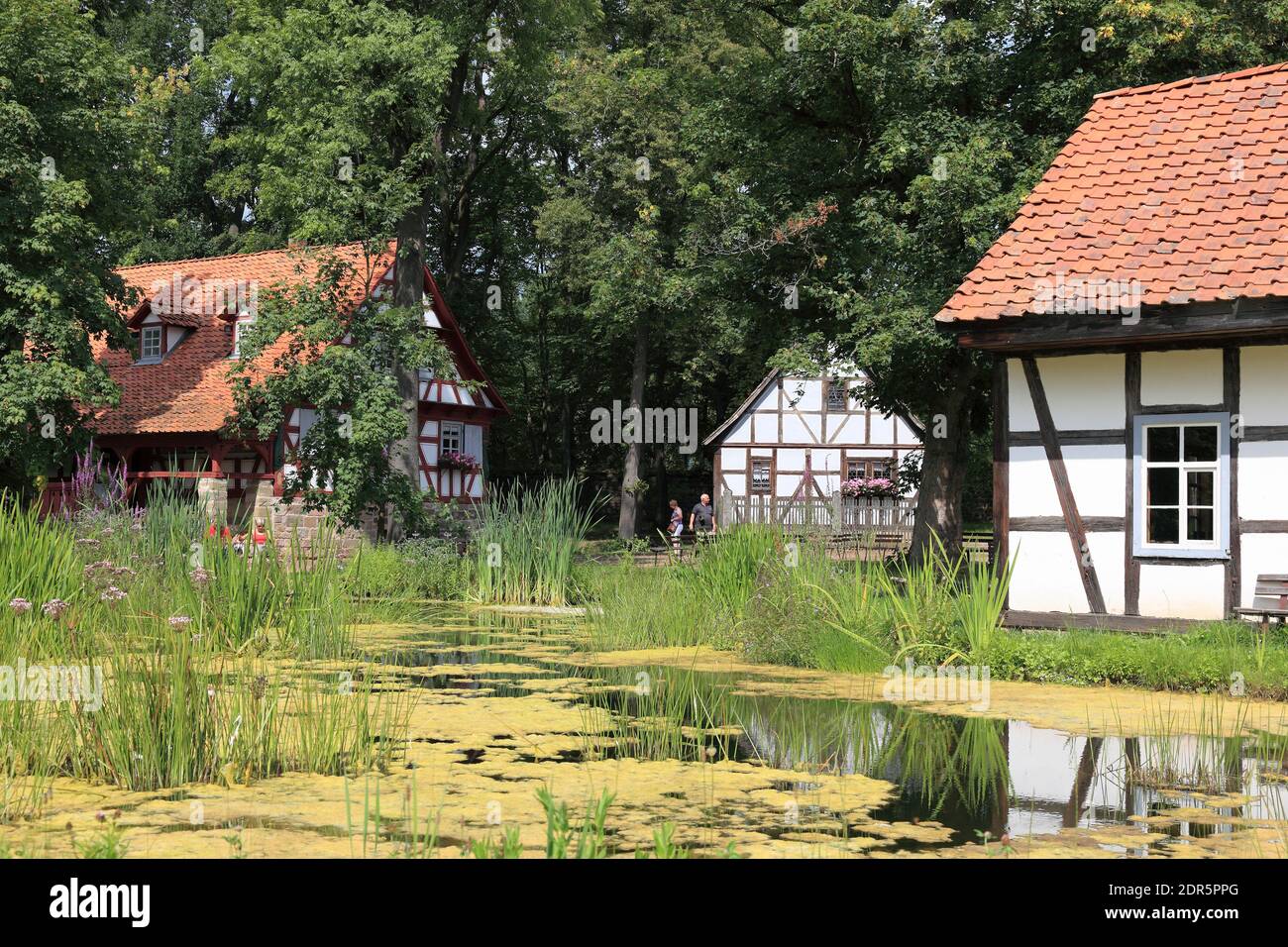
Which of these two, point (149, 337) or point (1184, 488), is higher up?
point (149, 337)

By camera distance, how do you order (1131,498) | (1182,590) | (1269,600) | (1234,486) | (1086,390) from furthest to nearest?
(1086,390)
(1131,498)
(1182,590)
(1234,486)
(1269,600)

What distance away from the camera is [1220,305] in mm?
12672

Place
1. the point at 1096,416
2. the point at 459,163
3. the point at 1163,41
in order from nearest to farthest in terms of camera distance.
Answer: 1. the point at 1096,416
2. the point at 1163,41
3. the point at 459,163

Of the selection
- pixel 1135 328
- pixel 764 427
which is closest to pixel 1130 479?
pixel 1135 328

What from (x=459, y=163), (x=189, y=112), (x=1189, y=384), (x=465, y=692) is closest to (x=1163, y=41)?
(x=1189, y=384)

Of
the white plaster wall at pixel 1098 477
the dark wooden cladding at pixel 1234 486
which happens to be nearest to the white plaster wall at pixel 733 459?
the white plaster wall at pixel 1098 477

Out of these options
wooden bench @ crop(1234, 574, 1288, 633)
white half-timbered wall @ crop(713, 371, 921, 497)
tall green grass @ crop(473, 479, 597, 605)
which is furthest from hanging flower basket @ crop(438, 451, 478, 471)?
wooden bench @ crop(1234, 574, 1288, 633)

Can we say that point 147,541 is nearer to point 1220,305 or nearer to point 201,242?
point 1220,305

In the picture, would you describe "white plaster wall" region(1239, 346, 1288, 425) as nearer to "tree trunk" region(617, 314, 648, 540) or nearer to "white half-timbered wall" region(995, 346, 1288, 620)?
"white half-timbered wall" region(995, 346, 1288, 620)

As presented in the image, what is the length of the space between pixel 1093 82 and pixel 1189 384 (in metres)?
8.75

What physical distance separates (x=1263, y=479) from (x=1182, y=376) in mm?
1258

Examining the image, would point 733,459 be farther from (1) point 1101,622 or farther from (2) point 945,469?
(1) point 1101,622

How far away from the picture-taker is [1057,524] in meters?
14.0

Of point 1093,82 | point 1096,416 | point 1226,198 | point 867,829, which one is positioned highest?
point 1093,82
